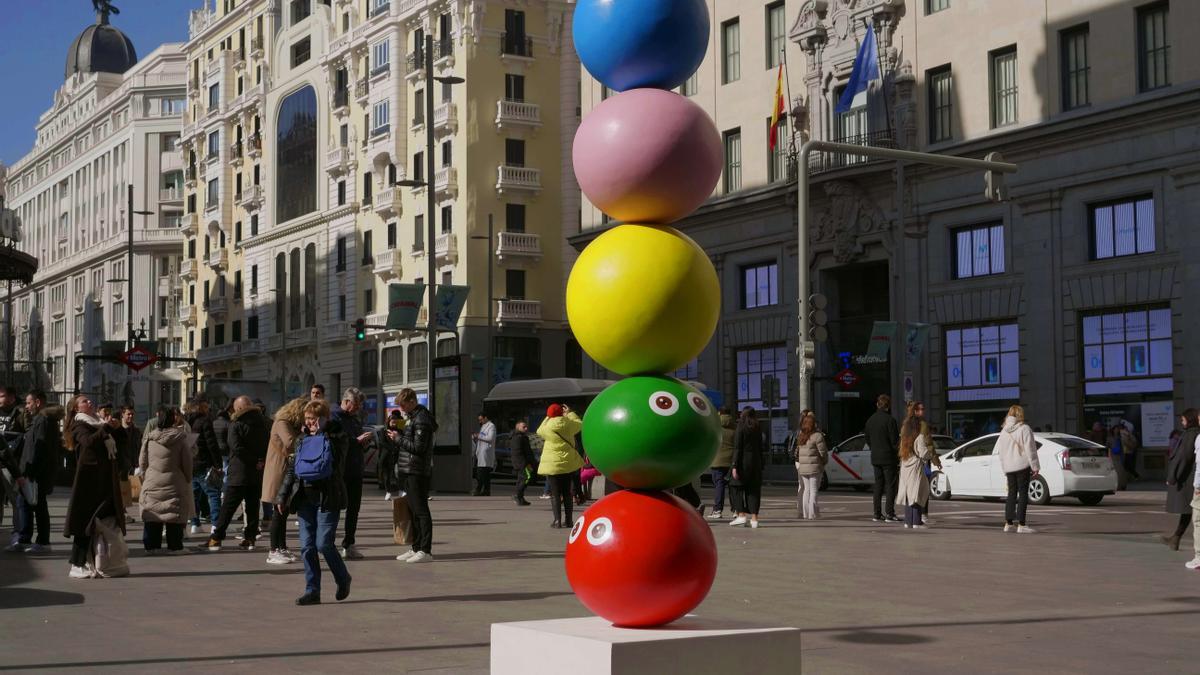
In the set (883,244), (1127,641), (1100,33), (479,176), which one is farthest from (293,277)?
(1127,641)

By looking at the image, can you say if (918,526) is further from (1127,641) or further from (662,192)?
(662,192)

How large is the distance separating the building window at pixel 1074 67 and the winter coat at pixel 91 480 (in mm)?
29702

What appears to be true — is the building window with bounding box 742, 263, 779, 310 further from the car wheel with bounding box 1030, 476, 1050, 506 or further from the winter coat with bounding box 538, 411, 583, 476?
the winter coat with bounding box 538, 411, 583, 476

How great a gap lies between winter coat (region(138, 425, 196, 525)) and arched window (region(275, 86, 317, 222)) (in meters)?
61.4

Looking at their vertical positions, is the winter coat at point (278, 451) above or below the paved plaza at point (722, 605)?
above

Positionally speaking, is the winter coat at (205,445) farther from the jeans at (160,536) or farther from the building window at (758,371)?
the building window at (758,371)

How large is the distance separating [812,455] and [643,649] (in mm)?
17374

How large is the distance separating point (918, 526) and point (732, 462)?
2.90 m

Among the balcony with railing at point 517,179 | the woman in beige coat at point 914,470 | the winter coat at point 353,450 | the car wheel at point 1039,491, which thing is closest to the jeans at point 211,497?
the winter coat at point 353,450

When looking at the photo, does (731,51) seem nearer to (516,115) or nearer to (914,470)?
(516,115)

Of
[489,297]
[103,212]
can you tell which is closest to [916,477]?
[489,297]

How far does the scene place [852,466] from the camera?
35531 millimetres

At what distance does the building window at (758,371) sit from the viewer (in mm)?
46531

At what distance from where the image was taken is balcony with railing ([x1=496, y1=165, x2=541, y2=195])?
63969mm
